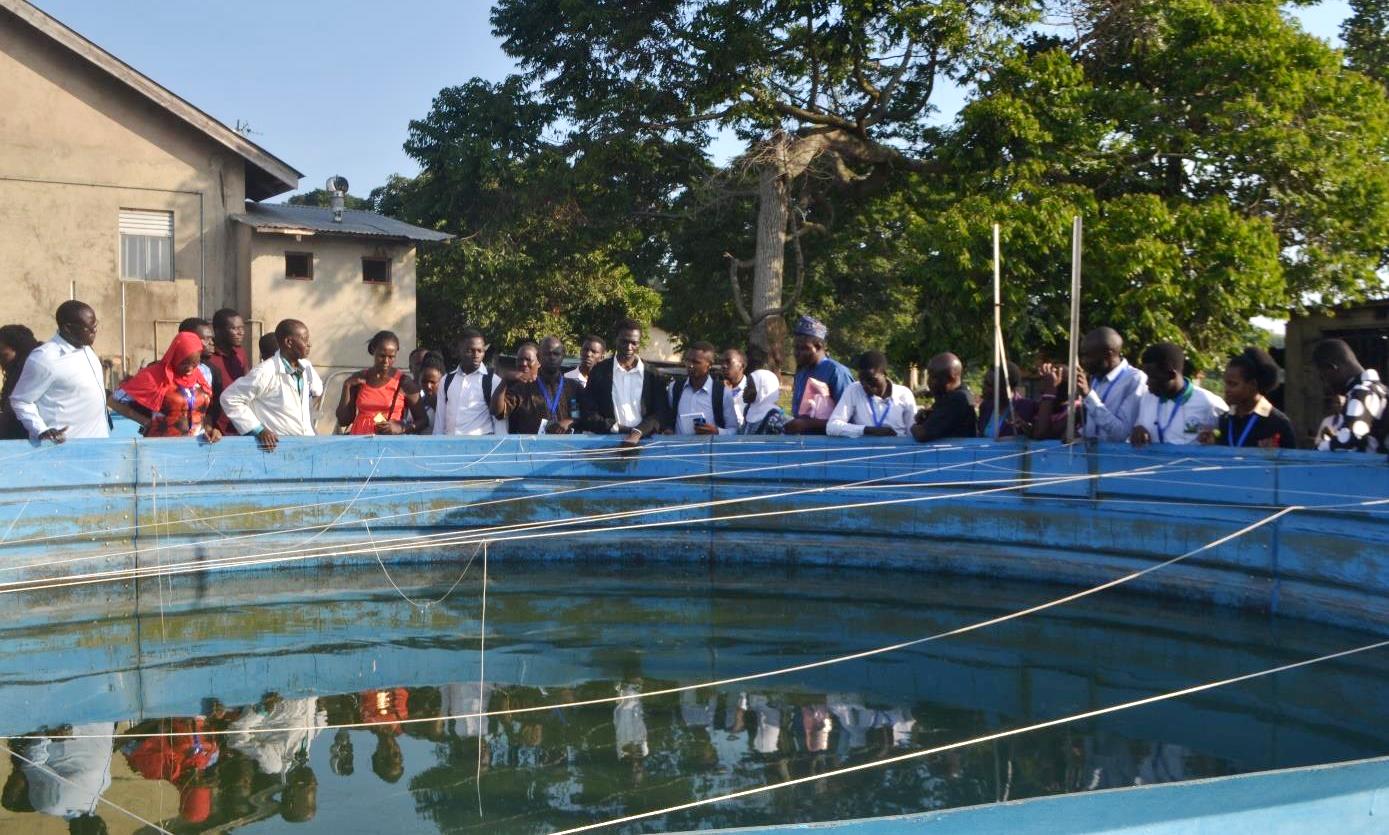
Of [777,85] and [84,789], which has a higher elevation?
[777,85]

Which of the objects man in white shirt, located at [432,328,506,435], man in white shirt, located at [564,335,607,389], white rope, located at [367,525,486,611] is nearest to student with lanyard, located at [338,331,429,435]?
man in white shirt, located at [432,328,506,435]

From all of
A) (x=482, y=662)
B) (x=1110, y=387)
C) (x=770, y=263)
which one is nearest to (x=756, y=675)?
(x=482, y=662)

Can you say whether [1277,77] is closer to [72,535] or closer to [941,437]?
[941,437]

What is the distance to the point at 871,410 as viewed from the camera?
10.6 metres

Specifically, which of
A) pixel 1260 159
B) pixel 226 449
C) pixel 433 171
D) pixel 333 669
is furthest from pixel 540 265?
pixel 333 669

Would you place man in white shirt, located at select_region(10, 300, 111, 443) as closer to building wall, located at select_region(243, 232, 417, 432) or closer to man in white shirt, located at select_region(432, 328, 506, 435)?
man in white shirt, located at select_region(432, 328, 506, 435)

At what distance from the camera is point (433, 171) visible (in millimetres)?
26969

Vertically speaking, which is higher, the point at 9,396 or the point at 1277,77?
the point at 1277,77

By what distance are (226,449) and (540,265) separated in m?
13.9

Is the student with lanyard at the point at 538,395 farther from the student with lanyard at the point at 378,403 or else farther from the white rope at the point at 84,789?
the white rope at the point at 84,789

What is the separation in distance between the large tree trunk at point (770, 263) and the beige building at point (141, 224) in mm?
6183

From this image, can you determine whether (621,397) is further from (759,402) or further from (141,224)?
(141,224)

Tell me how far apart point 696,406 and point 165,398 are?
4338mm

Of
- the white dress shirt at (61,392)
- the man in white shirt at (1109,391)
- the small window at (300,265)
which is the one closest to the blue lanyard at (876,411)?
the man in white shirt at (1109,391)
